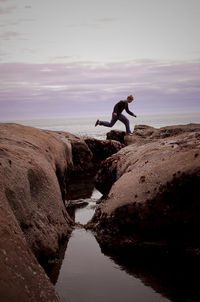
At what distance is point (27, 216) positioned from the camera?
3.77 m

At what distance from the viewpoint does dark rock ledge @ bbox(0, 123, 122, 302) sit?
8.05 feet

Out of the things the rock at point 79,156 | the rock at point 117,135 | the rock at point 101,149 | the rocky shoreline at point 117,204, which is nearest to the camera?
the rocky shoreline at point 117,204

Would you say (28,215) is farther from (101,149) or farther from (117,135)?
(117,135)

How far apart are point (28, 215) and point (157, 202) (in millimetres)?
1624

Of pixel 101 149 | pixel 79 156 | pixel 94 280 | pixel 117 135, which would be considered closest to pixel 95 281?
pixel 94 280

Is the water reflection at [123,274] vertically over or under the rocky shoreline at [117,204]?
under

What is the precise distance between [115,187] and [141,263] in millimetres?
1398

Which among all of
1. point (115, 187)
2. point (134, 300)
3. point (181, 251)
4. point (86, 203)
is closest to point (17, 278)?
point (134, 300)

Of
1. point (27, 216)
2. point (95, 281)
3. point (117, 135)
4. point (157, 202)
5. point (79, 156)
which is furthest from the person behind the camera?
point (117, 135)

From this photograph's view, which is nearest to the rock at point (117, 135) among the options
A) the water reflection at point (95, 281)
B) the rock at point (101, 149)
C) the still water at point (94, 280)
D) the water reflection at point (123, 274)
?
the rock at point (101, 149)

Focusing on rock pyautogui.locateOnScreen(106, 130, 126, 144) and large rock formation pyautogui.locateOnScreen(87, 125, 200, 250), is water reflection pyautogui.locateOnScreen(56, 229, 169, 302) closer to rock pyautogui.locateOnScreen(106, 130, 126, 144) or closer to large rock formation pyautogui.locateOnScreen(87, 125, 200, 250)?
large rock formation pyautogui.locateOnScreen(87, 125, 200, 250)

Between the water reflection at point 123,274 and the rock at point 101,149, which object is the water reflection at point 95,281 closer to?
the water reflection at point 123,274

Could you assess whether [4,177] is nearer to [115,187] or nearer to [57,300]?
[57,300]

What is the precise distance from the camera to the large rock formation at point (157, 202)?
4254mm
